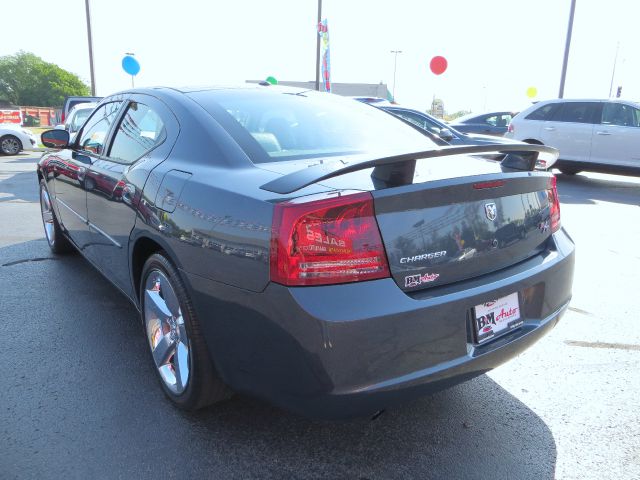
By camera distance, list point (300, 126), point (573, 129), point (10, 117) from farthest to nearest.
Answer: point (10, 117) < point (573, 129) < point (300, 126)

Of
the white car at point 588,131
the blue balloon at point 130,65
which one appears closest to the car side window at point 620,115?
the white car at point 588,131

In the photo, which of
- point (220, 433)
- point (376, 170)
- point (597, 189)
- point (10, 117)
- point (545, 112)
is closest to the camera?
point (376, 170)

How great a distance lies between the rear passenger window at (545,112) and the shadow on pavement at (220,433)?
985cm

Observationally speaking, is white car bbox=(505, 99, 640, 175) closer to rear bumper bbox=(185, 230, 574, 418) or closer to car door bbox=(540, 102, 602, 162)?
car door bbox=(540, 102, 602, 162)

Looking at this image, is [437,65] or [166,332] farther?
[437,65]

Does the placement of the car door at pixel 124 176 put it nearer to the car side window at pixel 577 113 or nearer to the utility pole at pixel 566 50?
the car side window at pixel 577 113

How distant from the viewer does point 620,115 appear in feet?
33.3

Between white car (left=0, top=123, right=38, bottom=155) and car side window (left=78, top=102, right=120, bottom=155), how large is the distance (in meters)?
13.7

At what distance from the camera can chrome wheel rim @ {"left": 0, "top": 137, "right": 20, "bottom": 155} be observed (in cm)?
1543

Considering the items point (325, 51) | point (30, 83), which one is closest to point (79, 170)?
point (325, 51)

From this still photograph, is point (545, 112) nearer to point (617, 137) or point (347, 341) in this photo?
point (617, 137)

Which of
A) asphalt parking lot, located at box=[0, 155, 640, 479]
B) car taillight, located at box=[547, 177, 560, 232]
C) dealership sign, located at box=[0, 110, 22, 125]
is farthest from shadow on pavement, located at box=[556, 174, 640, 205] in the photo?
dealership sign, located at box=[0, 110, 22, 125]

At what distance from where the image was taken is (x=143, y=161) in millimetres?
2732

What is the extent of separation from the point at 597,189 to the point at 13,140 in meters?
15.9
